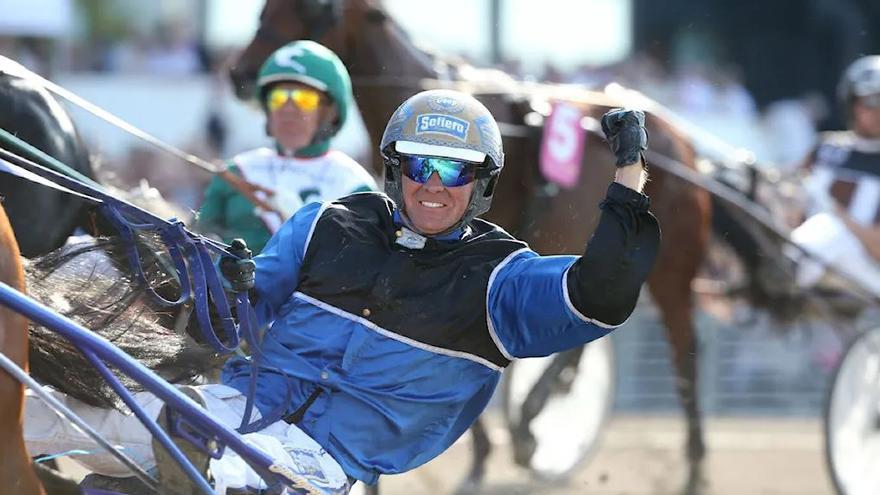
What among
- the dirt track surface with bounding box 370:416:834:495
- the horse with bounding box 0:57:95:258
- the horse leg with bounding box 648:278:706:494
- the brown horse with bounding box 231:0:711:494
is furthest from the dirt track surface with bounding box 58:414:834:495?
the horse with bounding box 0:57:95:258

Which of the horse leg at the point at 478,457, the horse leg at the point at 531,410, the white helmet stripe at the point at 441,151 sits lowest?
the horse leg at the point at 478,457

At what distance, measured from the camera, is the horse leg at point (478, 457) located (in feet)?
25.4

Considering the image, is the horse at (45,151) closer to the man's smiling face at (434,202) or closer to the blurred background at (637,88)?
the blurred background at (637,88)

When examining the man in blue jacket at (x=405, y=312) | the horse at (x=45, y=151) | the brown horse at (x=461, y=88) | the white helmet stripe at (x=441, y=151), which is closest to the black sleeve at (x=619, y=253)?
the man in blue jacket at (x=405, y=312)

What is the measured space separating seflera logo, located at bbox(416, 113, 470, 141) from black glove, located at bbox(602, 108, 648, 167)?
400 mm

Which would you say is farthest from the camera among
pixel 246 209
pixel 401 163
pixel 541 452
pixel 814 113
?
pixel 814 113

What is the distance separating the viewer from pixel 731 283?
8977mm

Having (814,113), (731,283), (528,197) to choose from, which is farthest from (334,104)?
(814,113)

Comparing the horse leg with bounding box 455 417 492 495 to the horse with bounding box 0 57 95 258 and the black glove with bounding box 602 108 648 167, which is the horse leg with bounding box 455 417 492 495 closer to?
the horse with bounding box 0 57 95 258

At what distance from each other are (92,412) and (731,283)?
5.82 m

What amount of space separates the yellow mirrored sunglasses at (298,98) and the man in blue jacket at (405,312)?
2.26m

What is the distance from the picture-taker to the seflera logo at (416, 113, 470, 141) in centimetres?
384

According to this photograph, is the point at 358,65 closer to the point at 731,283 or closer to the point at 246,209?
the point at 246,209

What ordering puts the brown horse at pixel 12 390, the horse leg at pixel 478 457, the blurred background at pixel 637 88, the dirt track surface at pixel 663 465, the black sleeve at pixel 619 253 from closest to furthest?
1. the brown horse at pixel 12 390
2. the black sleeve at pixel 619 253
3. the horse leg at pixel 478 457
4. the dirt track surface at pixel 663 465
5. the blurred background at pixel 637 88
